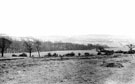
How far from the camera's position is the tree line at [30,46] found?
57.5m

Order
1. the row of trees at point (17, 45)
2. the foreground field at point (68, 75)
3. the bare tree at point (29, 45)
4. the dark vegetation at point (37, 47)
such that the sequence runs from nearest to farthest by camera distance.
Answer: the foreground field at point (68, 75)
the row of trees at point (17, 45)
the dark vegetation at point (37, 47)
the bare tree at point (29, 45)

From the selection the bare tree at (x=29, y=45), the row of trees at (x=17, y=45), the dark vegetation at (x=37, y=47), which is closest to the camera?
the row of trees at (x=17, y=45)

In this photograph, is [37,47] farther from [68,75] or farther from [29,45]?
[68,75]

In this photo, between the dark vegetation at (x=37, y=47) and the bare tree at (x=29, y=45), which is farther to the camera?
the bare tree at (x=29, y=45)

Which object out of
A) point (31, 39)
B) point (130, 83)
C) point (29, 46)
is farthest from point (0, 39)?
point (130, 83)

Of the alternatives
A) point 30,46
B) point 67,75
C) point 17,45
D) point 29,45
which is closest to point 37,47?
point 29,45

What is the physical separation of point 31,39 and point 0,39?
14879 mm

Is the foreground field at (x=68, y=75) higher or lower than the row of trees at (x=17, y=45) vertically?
lower

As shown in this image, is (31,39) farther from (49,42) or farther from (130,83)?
(130,83)

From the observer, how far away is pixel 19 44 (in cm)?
7669

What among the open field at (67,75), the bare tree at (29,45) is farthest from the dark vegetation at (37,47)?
the open field at (67,75)

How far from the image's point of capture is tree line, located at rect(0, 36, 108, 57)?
→ 5750cm

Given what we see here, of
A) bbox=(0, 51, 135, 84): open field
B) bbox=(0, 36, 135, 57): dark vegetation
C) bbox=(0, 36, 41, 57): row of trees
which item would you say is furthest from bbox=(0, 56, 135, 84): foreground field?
bbox=(0, 36, 41, 57): row of trees

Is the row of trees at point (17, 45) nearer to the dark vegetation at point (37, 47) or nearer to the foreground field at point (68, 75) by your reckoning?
the dark vegetation at point (37, 47)
